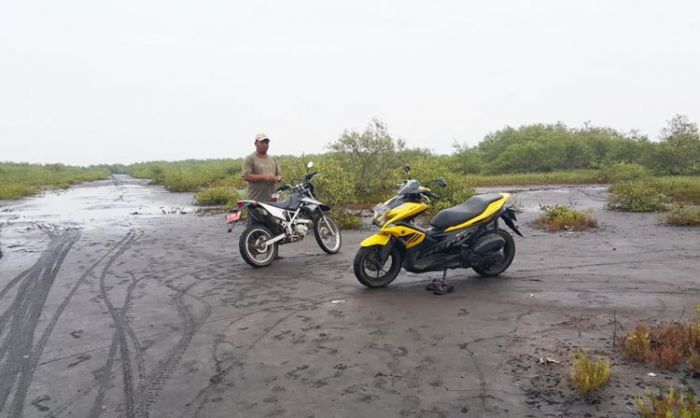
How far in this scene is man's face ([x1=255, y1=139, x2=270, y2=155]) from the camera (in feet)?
27.5

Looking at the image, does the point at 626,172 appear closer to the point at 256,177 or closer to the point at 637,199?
the point at 637,199

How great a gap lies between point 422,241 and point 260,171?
3.41 metres

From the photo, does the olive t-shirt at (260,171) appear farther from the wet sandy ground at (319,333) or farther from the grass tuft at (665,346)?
the grass tuft at (665,346)

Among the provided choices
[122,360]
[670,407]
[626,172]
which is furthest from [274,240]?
[626,172]

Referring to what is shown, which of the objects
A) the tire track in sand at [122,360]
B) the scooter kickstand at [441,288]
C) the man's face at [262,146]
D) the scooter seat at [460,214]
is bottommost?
the tire track in sand at [122,360]

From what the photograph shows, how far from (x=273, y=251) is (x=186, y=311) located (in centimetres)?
264

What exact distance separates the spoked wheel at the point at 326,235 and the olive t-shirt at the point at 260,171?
96 centimetres

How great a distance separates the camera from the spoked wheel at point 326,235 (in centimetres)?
866

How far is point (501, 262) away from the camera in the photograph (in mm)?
6699

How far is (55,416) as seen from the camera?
10.8 ft

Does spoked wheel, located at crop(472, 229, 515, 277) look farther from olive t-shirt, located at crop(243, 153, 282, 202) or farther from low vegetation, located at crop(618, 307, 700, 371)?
olive t-shirt, located at crop(243, 153, 282, 202)

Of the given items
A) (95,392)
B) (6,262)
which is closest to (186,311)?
(95,392)

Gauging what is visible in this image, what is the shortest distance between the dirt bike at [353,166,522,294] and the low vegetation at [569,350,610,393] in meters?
2.63

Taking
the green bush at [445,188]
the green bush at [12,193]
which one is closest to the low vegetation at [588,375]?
the green bush at [445,188]
